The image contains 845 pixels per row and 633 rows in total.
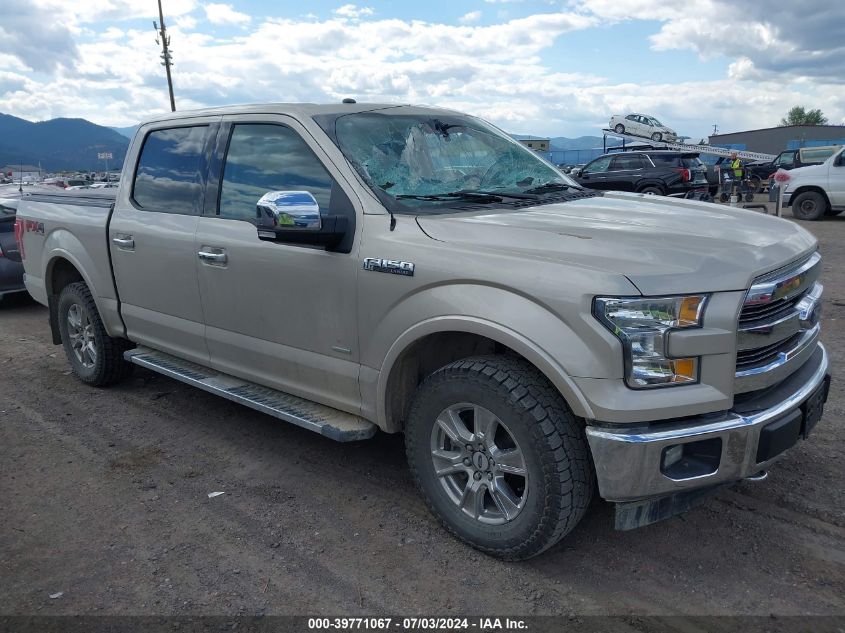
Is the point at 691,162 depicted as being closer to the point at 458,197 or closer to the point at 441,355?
the point at 458,197

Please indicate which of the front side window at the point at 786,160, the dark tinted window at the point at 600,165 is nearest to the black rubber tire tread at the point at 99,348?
the dark tinted window at the point at 600,165

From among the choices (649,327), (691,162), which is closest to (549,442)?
(649,327)

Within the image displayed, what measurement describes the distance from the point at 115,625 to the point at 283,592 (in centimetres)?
64

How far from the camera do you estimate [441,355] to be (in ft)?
11.0

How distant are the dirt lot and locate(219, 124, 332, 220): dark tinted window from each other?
148 cm

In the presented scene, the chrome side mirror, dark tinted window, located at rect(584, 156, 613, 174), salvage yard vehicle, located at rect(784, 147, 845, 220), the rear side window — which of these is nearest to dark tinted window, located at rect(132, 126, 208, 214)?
the chrome side mirror

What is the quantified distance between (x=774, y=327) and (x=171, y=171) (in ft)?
11.8

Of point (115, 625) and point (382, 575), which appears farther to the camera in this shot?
point (382, 575)

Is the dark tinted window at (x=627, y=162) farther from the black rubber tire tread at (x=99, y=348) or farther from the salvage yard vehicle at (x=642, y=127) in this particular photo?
the salvage yard vehicle at (x=642, y=127)

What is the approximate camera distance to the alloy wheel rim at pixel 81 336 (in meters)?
5.45

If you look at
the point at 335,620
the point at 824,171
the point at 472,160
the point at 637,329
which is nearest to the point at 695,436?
the point at 637,329

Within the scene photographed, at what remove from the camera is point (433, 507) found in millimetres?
3236

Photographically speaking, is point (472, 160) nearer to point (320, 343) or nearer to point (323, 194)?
point (323, 194)

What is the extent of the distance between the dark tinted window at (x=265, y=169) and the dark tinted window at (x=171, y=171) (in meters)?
0.32
